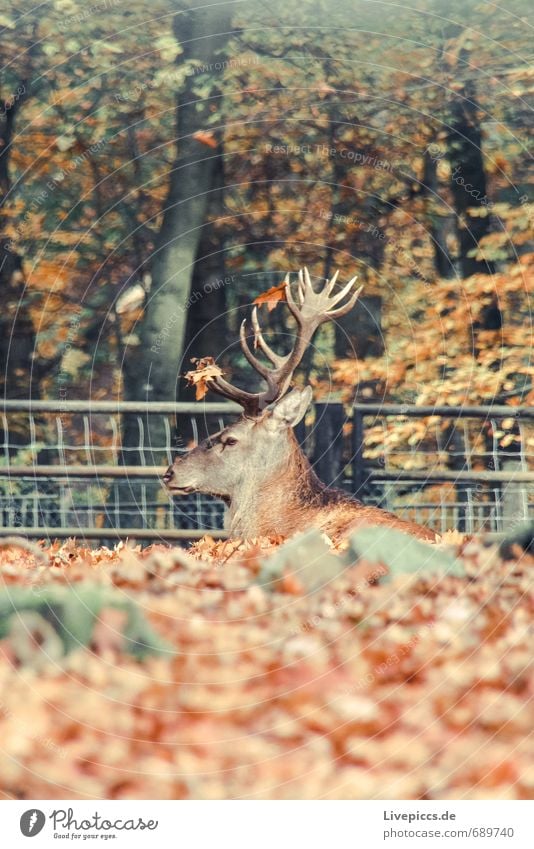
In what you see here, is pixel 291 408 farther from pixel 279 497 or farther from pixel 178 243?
pixel 178 243

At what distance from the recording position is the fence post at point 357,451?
9709 mm

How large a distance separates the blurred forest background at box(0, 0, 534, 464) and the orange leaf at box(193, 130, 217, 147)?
0.03 m

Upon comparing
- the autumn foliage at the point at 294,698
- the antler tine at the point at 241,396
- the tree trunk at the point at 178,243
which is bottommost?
the autumn foliage at the point at 294,698

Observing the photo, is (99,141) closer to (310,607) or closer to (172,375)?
(172,375)

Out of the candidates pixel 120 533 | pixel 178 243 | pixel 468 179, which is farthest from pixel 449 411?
pixel 468 179

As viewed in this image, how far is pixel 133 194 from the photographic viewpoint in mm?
13781

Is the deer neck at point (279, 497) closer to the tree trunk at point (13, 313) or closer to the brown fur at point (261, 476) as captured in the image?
the brown fur at point (261, 476)

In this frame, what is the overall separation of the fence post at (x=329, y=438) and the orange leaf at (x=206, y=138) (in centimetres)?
478

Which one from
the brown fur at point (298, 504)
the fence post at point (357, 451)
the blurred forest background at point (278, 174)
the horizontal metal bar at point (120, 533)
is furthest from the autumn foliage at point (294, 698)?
the blurred forest background at point (278, 174)

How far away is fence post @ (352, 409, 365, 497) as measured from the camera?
31.9 ft

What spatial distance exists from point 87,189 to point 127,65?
5.08 feet

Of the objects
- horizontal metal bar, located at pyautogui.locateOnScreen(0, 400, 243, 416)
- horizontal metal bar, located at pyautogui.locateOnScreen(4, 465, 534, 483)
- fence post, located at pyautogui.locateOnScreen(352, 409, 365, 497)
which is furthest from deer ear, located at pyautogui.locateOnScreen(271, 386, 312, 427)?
fence post, located at pyautogui.locateOnScreen(352, 409, 365, 497)

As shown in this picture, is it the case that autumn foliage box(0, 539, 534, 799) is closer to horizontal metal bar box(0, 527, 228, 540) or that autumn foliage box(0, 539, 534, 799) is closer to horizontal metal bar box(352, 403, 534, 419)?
horizontal metal bar box(0, 527, 228, 540)
